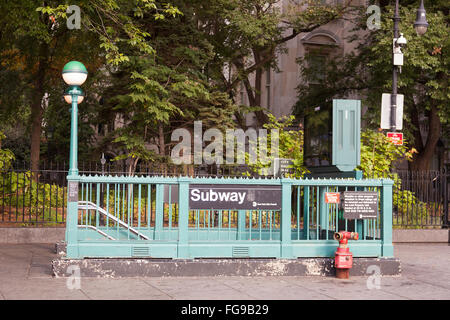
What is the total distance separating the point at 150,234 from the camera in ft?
38.1

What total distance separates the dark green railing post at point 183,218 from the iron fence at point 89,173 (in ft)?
18.2

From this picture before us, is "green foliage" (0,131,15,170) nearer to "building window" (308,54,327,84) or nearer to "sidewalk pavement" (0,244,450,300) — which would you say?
"sidewalk pavement" (0,244,450,300)

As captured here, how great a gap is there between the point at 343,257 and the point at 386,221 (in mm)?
1205

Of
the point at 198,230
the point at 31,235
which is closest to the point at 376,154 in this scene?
the point at 198,230

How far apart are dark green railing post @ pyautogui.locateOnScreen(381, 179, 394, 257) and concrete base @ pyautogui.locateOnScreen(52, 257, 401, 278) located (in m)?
0.18

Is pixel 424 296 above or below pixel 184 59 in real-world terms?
below

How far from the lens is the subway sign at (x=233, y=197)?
32.7 feet

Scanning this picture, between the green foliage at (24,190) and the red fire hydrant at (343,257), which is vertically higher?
the green foliage at (24,190)

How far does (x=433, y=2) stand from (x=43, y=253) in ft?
64.4

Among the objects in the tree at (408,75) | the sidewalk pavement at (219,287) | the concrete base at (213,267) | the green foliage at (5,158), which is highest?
the tree at (408,75)

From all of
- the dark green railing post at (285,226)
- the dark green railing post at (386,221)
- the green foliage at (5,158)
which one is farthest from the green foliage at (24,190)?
the dark green railing post at (386,221)

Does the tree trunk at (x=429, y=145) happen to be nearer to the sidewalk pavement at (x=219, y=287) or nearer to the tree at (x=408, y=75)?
the tree at (x=408, y=75)
